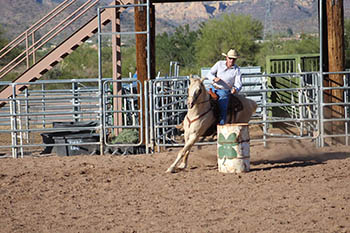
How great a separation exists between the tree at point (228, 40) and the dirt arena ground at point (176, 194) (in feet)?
133

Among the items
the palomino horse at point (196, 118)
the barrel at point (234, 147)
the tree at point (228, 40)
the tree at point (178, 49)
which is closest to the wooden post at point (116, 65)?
the palomino horse at point (196, 118)

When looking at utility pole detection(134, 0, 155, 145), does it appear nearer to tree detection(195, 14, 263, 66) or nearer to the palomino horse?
the palomino horse

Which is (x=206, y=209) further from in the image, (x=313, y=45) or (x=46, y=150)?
(x=313, y=45)

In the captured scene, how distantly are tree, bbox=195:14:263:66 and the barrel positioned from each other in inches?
1638

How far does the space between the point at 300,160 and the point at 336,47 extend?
335cm

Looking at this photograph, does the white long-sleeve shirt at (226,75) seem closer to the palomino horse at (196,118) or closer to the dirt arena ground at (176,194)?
the palomino horse at (196,118)

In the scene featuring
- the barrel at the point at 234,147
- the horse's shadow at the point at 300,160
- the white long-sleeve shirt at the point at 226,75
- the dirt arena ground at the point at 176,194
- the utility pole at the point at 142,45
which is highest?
the utility pole at the point at 142,45

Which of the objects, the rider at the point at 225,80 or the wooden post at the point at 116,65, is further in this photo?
the wooden post at the point at 116,65

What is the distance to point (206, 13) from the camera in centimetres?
15788

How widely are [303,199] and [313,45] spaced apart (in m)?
48.9

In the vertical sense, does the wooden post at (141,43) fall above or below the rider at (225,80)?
above

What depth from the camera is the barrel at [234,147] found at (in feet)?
31.1

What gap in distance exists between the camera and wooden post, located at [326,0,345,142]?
511 inches

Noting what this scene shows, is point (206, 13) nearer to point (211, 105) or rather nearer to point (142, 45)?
point (142, 45)
